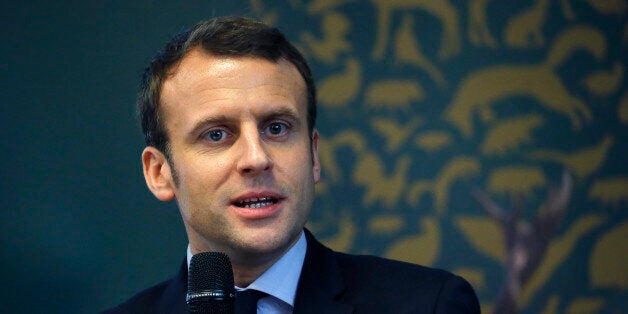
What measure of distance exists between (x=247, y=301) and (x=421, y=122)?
1.61 meters

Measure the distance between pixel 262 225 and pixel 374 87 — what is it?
1.60 meters

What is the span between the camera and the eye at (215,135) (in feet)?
5.54

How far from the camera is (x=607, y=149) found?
127 inches

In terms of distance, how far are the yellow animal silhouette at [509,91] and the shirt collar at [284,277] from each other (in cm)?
151

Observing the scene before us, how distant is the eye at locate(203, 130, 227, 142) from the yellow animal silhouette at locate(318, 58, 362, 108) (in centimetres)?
149

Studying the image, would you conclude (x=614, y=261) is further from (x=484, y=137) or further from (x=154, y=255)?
(x=154, y=255)

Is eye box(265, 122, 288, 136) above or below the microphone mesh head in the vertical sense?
above

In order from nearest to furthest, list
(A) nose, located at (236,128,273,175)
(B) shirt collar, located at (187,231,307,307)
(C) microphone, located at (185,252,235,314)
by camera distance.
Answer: (C) microphone, located at (185,252,235,314)
(A) nose, located at (236,128,273,175)
(B) shirt collar, located at (187,231,307,307)

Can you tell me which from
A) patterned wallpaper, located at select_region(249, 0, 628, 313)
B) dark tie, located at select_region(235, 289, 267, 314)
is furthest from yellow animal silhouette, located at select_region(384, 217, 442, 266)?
dark tie, located at select_region(235, 289, 267, 314)

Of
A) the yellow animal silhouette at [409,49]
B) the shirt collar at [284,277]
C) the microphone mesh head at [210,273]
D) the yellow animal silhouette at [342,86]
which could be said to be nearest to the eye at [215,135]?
the shirt collar at [284,277]

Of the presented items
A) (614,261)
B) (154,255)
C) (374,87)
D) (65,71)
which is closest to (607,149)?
(614,261)

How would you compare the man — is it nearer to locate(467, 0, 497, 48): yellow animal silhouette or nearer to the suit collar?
the suit collar

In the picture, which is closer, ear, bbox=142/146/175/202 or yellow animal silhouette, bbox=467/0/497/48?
ear, bbox=142/146/175/202

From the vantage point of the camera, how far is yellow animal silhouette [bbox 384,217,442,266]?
10.2 ft
